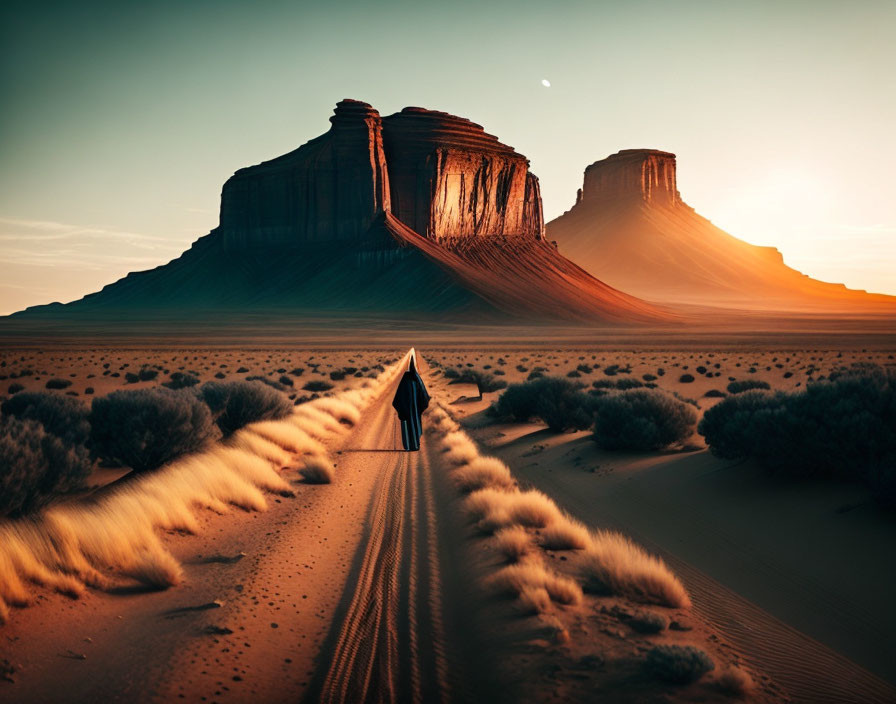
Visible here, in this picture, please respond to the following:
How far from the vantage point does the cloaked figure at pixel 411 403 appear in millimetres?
12906

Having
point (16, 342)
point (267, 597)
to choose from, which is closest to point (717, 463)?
point (267, 597)

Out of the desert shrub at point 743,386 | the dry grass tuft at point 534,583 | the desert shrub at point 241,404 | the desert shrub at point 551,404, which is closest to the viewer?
the dry grass tuft at point 534,583

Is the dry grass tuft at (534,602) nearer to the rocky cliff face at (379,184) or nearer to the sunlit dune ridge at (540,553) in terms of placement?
the sunlit dune ridge at (540,553)

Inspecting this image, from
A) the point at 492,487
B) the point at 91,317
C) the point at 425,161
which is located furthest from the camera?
the point at 425,161

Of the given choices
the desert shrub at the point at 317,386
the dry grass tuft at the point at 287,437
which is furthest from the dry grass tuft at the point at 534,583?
the desert shrub at the point at 317,386

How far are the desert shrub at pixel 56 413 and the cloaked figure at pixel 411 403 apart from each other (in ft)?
18.8

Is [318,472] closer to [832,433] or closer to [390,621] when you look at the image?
[390,621]

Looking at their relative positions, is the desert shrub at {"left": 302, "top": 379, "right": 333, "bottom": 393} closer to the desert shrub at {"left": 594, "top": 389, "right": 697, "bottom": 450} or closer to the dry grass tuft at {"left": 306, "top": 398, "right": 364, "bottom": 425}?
the dry grass tuft at {"left": 306, "top": 398, "right": 364, "bottom": 425}

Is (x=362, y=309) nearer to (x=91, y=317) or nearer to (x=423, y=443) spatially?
(x=91, y=317)

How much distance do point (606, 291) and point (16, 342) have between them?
310 feet

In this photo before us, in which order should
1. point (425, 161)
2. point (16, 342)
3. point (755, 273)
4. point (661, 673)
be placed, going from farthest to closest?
1. point (755, 273)
2. point (425, 161)
3. point (16, 342)
4. point (661, 673)

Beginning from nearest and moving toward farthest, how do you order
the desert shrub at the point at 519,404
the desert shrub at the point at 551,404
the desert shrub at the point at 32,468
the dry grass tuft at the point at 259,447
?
the desert shrub at the point at 32,468
the dry grass tuft at the point at 259,447
the desert shrub at the point at 551,404
the desert shrub at the point at 519,404

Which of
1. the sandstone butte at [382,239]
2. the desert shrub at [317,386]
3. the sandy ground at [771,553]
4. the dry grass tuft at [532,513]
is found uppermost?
the sandstone butte at [382,239]

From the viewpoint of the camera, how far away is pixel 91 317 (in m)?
117
